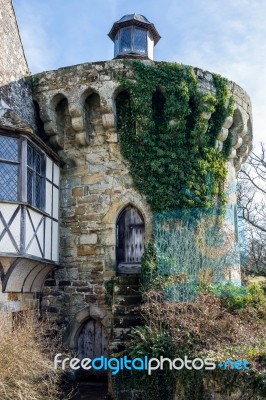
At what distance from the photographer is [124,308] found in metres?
8.60

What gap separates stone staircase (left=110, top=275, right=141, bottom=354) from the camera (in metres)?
8.07

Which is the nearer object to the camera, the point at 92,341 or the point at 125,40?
the point at 92,341

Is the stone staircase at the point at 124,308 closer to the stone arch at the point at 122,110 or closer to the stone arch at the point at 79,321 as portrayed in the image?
the stone arch at the point at 79,321

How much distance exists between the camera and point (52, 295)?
10211 millimetres

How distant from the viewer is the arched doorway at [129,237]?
33.6 ft

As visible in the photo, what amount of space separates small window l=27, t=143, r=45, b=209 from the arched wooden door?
9.71ft

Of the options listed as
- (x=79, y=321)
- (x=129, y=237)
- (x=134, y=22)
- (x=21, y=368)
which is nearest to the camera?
(x=21, y=368)

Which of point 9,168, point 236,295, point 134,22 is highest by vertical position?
point 134,22

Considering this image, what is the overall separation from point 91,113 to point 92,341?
529cm

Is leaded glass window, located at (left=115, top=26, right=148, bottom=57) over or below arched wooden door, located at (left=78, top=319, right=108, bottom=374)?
over

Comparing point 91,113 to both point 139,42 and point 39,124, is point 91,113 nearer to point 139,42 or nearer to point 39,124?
point 39,124

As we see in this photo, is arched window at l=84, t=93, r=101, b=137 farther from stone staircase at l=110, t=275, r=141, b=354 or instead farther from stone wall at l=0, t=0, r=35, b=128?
stone staircase at l=110, t=275, r=141, b=354

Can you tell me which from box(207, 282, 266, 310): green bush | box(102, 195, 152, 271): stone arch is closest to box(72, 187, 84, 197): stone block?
box(102, 195, 152, 271): stone arch

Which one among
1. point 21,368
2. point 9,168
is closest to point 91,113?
point 9,168
